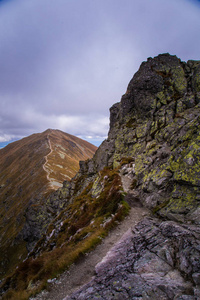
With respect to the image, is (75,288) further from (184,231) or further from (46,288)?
(184,231)

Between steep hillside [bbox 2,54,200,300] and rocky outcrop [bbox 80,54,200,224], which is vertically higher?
rocky outcrop [bbox 80,54,200,224]

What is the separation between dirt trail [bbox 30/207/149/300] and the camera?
30.9 ft

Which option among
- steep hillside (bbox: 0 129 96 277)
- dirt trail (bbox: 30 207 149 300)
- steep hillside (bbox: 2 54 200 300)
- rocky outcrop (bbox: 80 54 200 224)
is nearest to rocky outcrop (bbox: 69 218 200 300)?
steep hillside (bbox: 2 54 200 300)

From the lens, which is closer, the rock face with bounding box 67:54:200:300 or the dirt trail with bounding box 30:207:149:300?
the rock face with bounding box 67:54:200:300

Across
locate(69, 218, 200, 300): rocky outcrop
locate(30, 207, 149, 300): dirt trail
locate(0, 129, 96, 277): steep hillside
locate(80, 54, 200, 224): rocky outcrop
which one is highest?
locate(80, 54, 200, 224): rocky outcrop

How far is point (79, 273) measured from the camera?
34.2 feet

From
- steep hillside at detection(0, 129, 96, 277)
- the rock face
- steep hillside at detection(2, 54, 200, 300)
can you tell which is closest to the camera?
the rock face

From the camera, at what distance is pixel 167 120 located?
1314 inches

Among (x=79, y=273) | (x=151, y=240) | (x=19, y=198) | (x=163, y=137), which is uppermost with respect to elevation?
(x=163, y=137)

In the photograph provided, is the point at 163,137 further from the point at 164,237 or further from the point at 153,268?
the point at 153,268

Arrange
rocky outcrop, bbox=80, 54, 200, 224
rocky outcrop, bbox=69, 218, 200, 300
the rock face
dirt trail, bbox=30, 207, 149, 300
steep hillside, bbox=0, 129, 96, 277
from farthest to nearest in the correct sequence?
steep hillside, bbox=0, 129, 96, 277 < rocky outcrop, bbox=80, 54, 200, 224 < dirt trail, bbox=30, 207, 149, 300 < the rock face < rocky outcrop, bbox=69, 218, 200, 300

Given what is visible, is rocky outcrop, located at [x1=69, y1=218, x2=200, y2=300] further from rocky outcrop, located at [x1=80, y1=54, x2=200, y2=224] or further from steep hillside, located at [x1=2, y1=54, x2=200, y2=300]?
rocky outcrop, located at [x1=80, y1=54, x2=200, y2=224]

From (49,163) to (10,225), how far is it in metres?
60.8

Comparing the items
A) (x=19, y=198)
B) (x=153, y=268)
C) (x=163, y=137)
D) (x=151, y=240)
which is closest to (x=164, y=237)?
(x=151, y=240)
